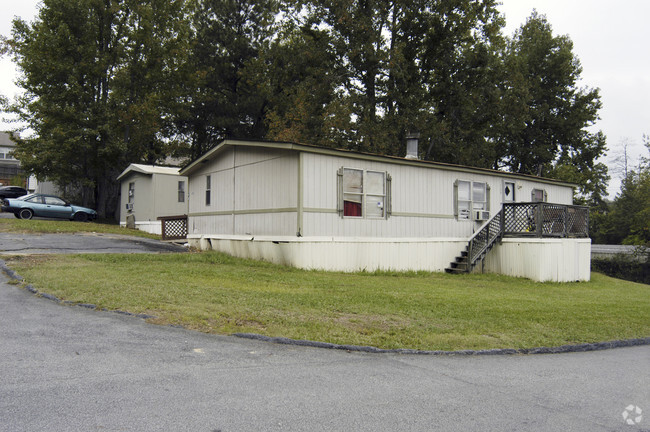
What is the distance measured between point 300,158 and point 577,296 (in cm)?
792

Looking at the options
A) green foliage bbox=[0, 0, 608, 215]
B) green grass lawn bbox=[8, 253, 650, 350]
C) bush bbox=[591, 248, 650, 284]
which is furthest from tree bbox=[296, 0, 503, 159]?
green grass lawn bbox=[8, 253, 650, 350]

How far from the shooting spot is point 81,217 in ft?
93.5

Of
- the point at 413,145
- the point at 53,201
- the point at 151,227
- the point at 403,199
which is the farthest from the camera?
the point at 53,201

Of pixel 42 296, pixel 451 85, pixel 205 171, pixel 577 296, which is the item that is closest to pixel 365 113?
pixel 451 85

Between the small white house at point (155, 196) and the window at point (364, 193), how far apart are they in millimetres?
11701

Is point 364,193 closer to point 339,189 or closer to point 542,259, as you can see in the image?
point 339,189

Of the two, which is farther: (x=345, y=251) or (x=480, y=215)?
(x=480, y=215)

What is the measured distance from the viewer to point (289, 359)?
5980 millimetres

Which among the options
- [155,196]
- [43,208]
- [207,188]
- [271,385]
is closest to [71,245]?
[207,188]

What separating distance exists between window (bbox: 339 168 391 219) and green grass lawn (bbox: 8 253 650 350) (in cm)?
214

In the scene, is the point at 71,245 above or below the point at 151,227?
below

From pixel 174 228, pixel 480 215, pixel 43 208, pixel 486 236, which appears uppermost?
pixel 43 208

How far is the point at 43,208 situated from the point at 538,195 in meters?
23.7

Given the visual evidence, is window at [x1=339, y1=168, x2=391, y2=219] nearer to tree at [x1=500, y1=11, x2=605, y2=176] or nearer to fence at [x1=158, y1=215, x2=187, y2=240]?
fence at [x1=158, y1=215, x2=187, y2=240]
